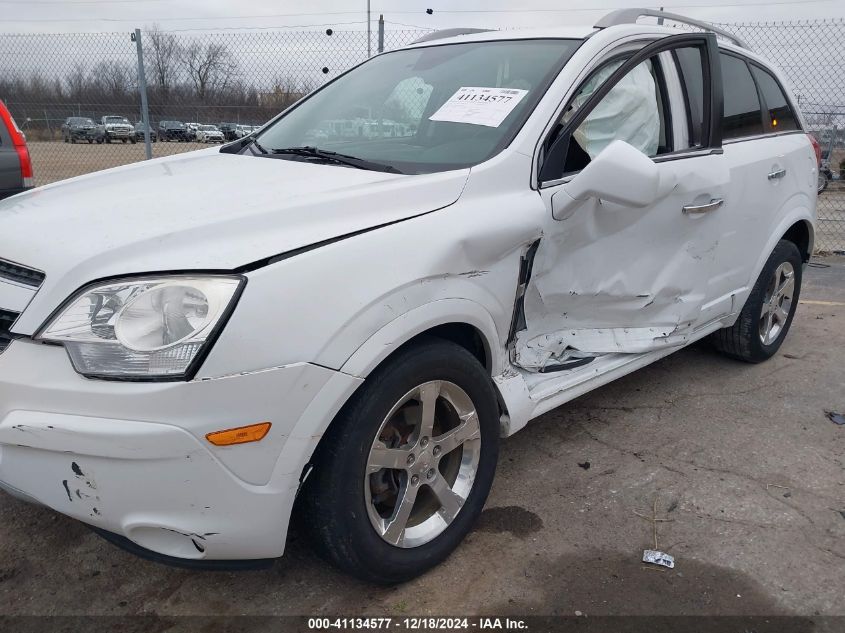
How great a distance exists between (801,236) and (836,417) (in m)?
1.33

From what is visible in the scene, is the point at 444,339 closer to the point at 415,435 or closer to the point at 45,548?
the point at 415,435

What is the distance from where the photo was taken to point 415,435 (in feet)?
7.24

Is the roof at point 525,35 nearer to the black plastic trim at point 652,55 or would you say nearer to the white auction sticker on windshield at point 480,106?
the black plastic trim at point 652,55

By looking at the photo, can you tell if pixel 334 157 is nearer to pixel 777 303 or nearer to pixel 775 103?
pixel 775 103

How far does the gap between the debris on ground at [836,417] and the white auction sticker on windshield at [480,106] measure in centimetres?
243

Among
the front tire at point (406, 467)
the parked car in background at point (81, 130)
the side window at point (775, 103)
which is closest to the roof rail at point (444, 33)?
the side window at point (775, 103)

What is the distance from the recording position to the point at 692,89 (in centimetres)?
332

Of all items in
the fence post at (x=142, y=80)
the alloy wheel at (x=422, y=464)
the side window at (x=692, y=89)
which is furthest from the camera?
the fence post at (x=142, y=80)

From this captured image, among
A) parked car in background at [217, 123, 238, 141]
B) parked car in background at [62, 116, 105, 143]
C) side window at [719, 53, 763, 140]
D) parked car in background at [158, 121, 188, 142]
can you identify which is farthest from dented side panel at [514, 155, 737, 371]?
parked car in background at [62, 116, 105, 143]

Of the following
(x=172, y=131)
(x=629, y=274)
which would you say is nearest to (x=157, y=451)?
(x=629, y=274)

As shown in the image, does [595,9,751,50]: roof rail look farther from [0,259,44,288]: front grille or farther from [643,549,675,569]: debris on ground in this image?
[0,259,44,288]: front grille

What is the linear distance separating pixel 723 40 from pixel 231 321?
358 centimetres

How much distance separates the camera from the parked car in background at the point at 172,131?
12570 millimetres

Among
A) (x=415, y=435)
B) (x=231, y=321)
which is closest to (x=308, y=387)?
(x=231, y=321)
